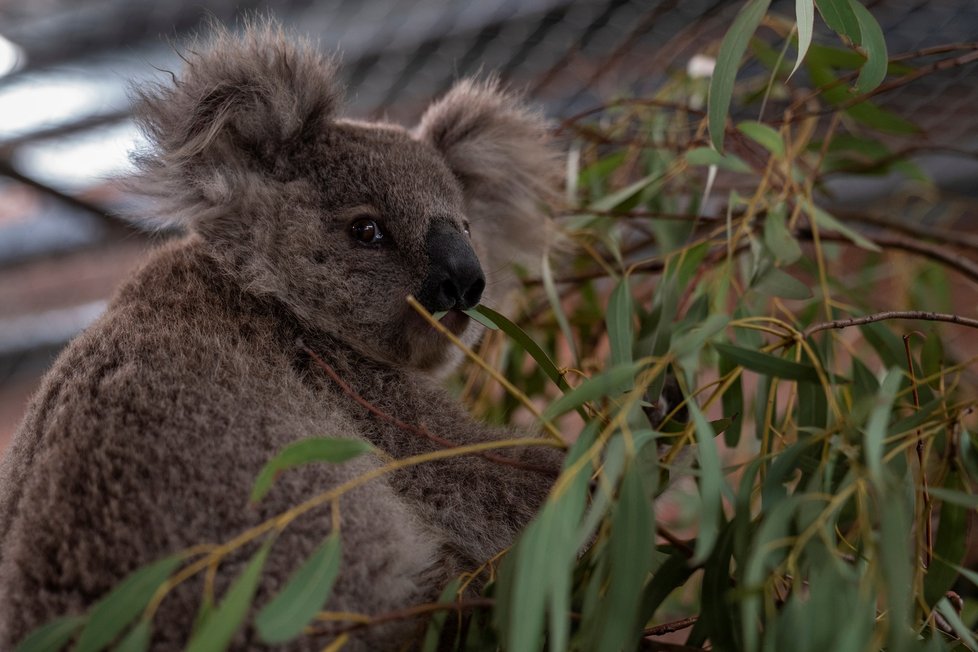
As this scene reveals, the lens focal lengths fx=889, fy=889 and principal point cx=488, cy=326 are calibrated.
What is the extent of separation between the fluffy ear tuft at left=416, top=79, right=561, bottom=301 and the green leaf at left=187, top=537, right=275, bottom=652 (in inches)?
48.6

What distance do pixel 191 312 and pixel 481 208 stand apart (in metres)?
0.93

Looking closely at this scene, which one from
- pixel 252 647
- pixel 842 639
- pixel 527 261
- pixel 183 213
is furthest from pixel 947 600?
pixel 183 213

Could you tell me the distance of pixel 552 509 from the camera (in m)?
0.93

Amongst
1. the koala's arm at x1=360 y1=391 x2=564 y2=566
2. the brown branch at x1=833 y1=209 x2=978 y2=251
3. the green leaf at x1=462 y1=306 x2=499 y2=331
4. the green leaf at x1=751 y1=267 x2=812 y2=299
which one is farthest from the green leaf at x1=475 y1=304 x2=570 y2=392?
the brown branch at x1=833 y1=209 x2=978 y2=251

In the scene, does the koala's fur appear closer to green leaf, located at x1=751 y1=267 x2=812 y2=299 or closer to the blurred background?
green leaf, located at x1=751 y1=267 x2=812 y2=299

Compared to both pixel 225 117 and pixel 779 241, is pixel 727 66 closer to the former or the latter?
pixel 779 241

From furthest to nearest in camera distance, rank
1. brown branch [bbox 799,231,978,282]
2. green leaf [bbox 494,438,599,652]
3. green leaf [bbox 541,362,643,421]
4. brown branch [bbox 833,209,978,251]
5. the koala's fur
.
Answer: brown branch [bbox 833,209,978,251]
brown branch [bbox 799,231,978,282]
the koala's fur
green leaf [bbox 541,362,643,421]
green leaf [bbox 494,438,599,652]

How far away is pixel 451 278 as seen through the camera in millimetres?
1631

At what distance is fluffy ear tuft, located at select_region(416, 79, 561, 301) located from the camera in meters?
2.12

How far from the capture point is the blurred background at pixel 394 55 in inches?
105

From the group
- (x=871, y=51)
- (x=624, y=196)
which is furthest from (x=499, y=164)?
(x=871, y=51)

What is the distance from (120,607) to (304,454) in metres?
0.24

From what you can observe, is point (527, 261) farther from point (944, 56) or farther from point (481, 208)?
point (944, 56)

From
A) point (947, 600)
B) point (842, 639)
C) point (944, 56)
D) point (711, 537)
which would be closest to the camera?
point (842, 639)
